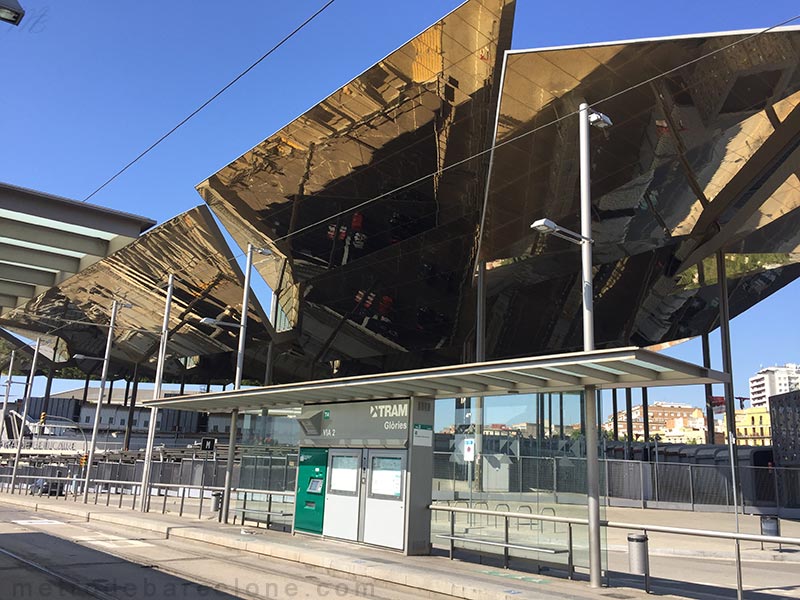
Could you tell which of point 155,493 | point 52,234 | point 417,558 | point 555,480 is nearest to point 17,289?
point 52,234

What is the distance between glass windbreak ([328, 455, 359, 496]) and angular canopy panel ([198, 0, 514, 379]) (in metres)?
15.1

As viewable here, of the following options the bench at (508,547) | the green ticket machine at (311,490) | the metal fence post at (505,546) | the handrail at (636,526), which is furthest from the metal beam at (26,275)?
the metal fence post at (505,546)

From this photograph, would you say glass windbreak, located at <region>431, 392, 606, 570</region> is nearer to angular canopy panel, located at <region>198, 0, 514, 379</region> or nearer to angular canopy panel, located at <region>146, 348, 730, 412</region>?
angular canopy panel, located at <region>146, 348, 730, 412</region>

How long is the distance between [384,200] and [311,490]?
63.3 ft

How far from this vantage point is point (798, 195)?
1122 inches

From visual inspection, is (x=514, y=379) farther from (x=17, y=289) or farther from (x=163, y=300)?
(x=163, y=300)

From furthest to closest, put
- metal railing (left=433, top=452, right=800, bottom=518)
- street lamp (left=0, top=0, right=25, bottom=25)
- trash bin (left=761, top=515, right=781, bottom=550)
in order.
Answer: metal railing (left=433, top=452, right=800, bottom=518), trash bin (left=761, top=515, right=781, bottom=550), street lamp (left=0, top=0, right=25, bottom=25)

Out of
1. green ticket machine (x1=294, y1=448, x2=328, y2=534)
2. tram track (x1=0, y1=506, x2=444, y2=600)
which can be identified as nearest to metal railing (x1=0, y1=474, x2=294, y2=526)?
green ticket machine (x1=294, y1=448, x2=328, y2=534)

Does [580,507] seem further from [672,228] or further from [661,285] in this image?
[661,285]

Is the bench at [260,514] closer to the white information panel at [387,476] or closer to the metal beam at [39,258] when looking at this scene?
the white information panel at [387,476]

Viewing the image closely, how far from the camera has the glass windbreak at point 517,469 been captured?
35.5 ft

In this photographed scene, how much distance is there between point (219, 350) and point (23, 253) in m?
51.3

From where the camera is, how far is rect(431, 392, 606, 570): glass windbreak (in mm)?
10812

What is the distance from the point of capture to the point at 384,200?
32094mm
